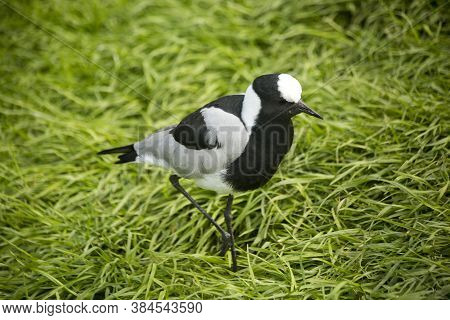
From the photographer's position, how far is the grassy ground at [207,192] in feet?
9.00

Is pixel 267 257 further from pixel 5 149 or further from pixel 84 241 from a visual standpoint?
pixel 5 149

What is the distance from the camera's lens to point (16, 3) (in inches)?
209

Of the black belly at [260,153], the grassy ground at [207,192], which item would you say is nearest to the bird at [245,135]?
the black belly at [260,153]

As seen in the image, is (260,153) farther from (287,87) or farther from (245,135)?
(287,87)

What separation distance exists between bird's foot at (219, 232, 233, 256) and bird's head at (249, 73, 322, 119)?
2.43 feet

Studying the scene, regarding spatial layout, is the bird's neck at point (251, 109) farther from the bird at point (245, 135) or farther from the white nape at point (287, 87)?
the white nape at point (287, 87)

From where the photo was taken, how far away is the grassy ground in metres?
2.74

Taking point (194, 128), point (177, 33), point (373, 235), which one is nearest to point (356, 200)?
point (373, 235)

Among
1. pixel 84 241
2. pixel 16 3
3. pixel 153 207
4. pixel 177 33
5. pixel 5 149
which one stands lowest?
pixel 84 241

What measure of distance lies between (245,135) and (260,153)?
0.12 metres

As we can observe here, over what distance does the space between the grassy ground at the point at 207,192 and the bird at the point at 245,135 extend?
17.1 inches

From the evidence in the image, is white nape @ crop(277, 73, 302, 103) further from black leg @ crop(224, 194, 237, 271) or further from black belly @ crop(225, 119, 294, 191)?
black leg @ crop(224, 194, 237, 271)

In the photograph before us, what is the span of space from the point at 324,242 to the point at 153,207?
116cm

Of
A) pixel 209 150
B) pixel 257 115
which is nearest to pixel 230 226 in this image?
pixel 209 150
